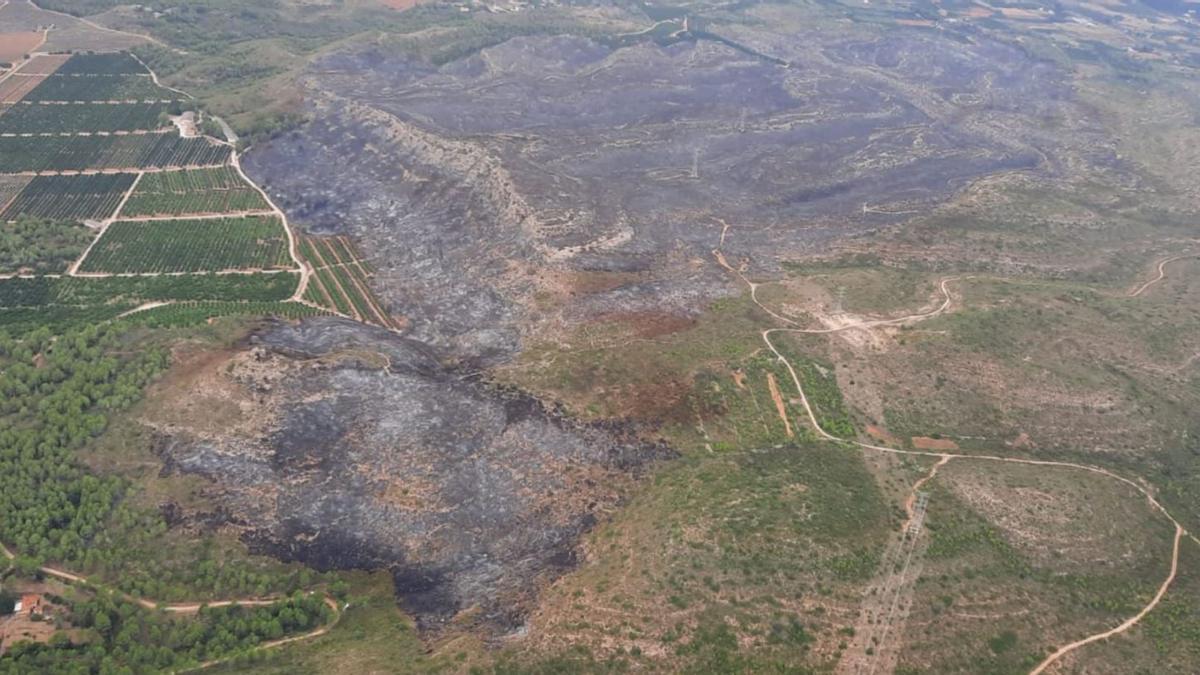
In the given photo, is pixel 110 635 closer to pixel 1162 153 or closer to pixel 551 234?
pixel 551 234

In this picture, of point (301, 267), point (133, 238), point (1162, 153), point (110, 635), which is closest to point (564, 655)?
point (110, 635)

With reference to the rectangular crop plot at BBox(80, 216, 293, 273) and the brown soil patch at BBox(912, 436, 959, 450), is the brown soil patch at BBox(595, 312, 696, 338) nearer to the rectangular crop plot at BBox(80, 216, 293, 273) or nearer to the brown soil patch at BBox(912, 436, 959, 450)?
the brown soil patch at BBox(912, 436, 959, 450)

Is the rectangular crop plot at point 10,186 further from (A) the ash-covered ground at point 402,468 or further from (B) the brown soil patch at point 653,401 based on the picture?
(B) the brown soil patch at point 653,401

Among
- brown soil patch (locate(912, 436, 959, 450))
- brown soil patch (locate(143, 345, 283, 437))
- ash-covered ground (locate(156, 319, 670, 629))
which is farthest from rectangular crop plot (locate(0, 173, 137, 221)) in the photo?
brown soil patch (locate(912, 436, 959, 450))

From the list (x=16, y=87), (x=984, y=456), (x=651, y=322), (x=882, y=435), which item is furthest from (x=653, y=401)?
(x=16, y=87)

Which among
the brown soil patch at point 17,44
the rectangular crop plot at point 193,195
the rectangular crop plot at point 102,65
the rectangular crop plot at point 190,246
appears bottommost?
the rectangular crop plot at point 190,246

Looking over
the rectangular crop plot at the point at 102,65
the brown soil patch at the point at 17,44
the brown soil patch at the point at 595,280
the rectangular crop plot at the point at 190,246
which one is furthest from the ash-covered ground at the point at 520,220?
the brown soil patch at the point at 17,44
